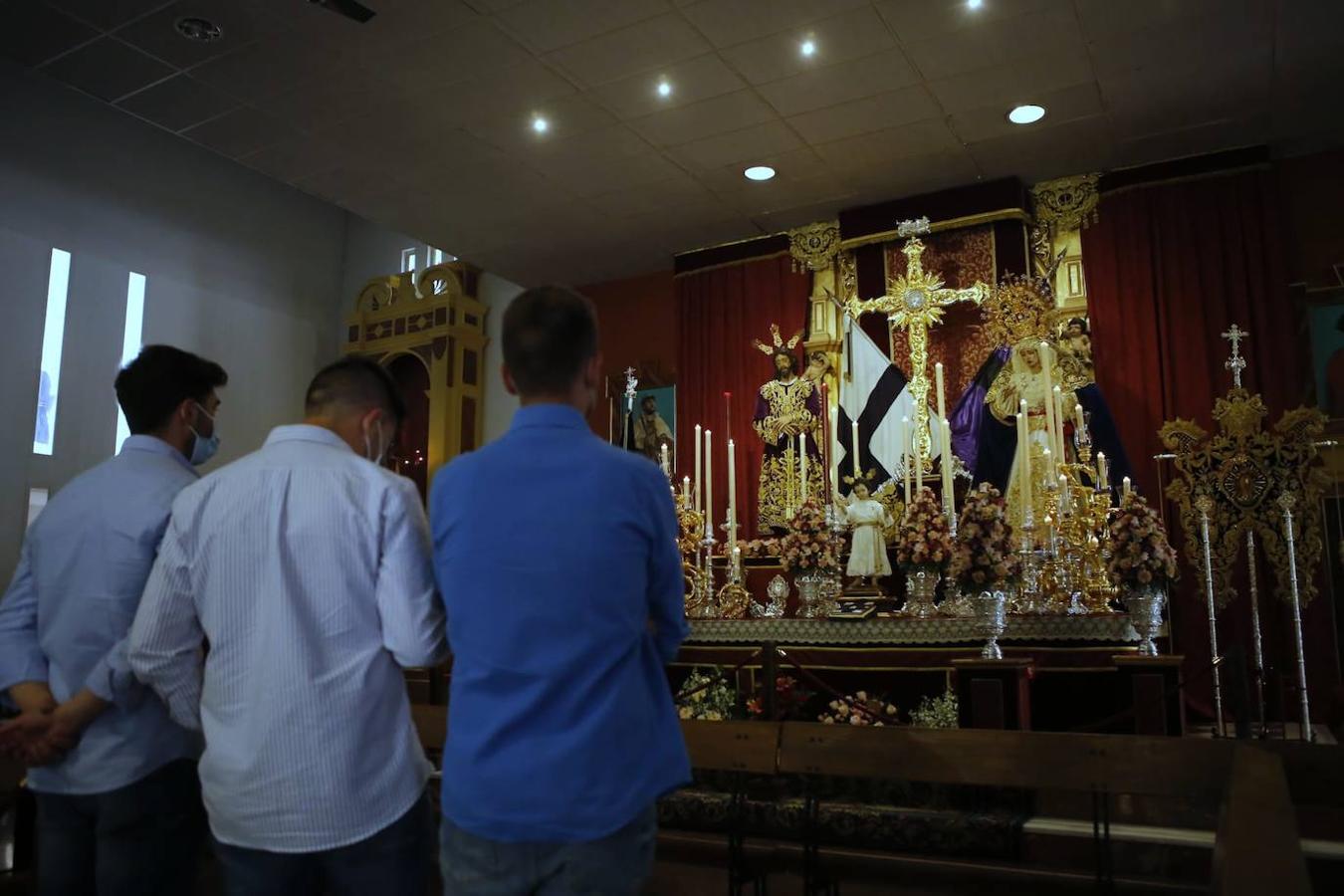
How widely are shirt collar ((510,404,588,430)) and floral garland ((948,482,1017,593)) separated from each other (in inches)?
149

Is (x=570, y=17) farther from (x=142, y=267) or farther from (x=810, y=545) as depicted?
(x=142, y=267)

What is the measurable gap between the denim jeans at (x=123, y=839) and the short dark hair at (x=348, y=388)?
35.1 inches

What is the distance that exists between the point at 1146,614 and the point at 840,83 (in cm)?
382

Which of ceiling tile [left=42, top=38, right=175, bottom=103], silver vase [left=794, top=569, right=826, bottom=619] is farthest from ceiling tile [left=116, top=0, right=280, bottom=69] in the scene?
silver vase [left=794, top=569, right=826, bottom=619]

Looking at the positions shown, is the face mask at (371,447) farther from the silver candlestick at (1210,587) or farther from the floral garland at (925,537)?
the silver candlestick at (1210,587)

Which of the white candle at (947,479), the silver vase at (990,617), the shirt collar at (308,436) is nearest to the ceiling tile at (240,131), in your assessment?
the white candle at (947,479)

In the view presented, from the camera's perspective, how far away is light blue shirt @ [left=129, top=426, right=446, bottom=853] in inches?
66.6

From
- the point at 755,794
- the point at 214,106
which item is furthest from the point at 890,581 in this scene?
the point at 214,106

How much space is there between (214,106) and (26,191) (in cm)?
427

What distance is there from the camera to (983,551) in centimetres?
509

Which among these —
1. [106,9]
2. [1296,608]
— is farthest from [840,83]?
[106,9]

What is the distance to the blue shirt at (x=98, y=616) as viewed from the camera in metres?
2.12

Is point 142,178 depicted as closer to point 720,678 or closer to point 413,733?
point 720,678

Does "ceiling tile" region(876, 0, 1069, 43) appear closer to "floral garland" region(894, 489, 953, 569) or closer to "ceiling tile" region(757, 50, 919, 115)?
"ceiling tile" region(757, 50, 919, 115)
